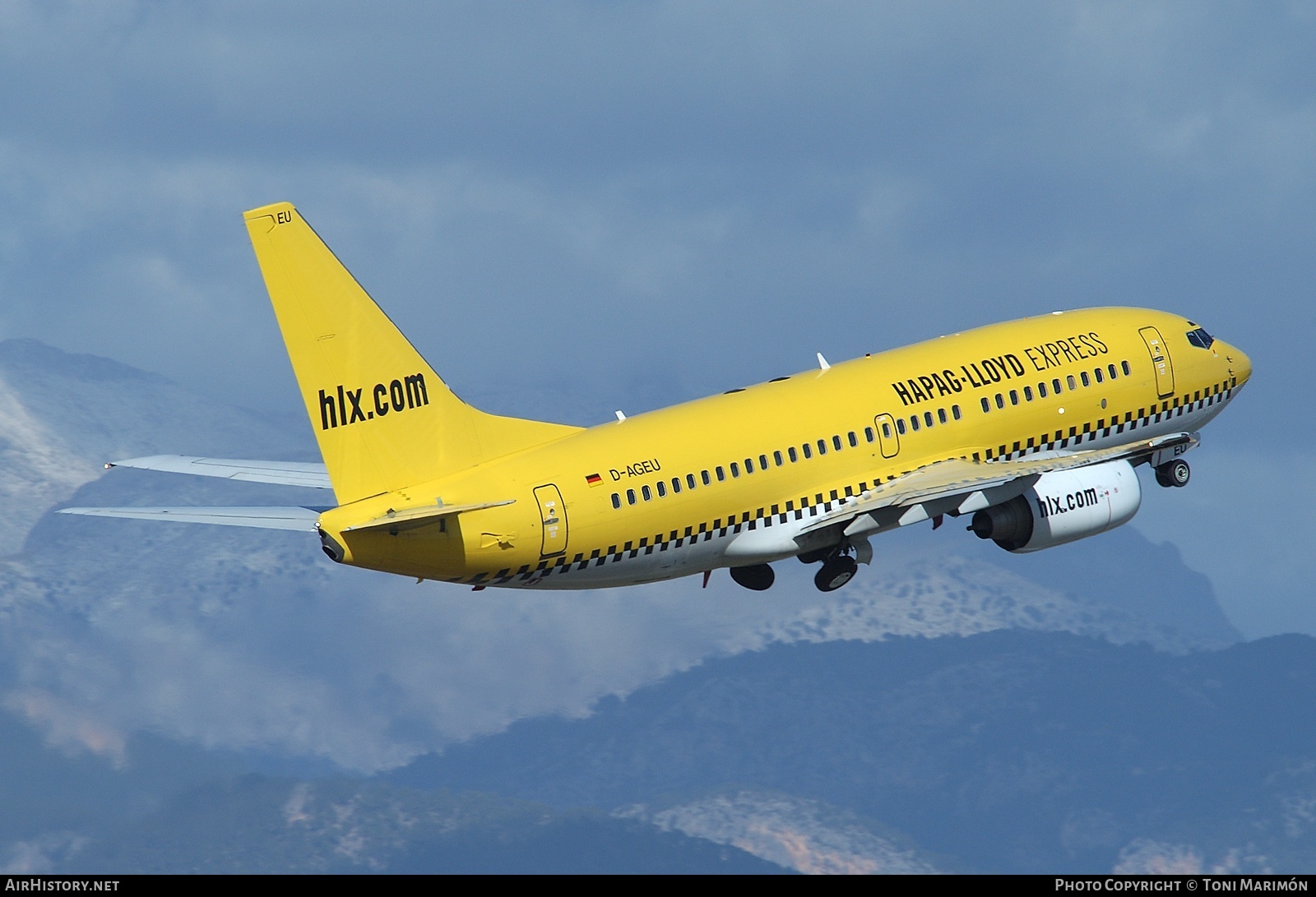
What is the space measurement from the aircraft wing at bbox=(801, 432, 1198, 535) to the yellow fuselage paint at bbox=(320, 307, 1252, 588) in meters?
0.57

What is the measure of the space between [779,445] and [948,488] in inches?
186

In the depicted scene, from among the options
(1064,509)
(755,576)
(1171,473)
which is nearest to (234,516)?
(755,576)

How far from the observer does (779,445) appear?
55250 millimetres

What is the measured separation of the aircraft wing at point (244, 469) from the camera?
53438 millimetres

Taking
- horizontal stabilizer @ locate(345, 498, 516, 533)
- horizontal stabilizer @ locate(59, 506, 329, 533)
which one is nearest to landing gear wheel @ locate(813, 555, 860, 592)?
horizontal stabilizer @ locate(345, 498, 516, 533)

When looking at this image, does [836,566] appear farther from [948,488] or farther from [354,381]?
[354,381]

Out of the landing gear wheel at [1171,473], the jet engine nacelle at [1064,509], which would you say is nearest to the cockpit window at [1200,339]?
the landing gear wheel at [1171,473]

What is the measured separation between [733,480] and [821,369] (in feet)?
18.5

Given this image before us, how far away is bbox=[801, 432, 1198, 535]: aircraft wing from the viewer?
2179 inches

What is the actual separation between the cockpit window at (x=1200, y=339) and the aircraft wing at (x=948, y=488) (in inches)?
323

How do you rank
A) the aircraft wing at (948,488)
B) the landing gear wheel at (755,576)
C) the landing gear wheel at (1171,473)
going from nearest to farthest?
the aircraft wing at (948,488), the landing gear wheel at (755,576), the landing gear wheel at (1171,473)

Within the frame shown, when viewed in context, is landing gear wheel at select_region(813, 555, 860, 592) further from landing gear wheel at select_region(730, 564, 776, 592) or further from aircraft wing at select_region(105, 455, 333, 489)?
aircraft wing at select_region(105, 455, 333, 489)

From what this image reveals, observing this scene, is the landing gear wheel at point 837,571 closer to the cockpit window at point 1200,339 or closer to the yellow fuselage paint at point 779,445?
the yellow fuselage paint at point 779,445
